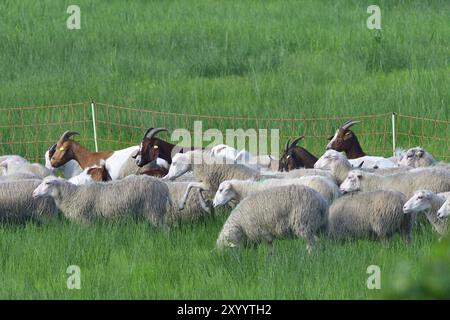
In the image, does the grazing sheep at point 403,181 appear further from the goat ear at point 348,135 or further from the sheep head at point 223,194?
the goat ear at point 348,135

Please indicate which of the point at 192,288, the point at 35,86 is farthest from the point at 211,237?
the point at 35,86

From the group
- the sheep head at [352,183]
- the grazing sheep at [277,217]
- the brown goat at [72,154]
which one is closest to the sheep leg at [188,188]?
the grazing sheep at [277,217]

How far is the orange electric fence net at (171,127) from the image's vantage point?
40.8 ft

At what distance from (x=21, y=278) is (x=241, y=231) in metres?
1.64

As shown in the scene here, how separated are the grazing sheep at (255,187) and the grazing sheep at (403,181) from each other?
333mm

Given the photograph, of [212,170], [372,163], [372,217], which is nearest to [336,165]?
[372,163]

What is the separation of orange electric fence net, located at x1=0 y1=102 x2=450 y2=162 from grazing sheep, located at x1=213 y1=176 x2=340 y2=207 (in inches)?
147

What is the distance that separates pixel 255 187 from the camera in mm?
8352

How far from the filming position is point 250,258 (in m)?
7.09

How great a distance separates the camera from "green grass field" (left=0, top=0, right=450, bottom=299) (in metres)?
6.74

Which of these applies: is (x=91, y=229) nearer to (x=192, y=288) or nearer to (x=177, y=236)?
(x=177, y=236)

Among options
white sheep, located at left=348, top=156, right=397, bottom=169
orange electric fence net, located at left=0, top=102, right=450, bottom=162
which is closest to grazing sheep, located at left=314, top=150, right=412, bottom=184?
white sheep, located at left=348, top=156, right=397, bottom=169

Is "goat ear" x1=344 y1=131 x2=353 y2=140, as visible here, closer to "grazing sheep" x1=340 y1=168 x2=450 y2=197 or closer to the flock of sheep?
the flock of sheep

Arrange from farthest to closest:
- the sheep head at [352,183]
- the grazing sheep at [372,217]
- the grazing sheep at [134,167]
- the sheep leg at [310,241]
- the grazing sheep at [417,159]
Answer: the grazing sheep at [134,167]
the grazing sheep at [417,159]
the sheep head at [352,183]
the grazing sheep at [372,217]
the sheep leg at [310,241]
